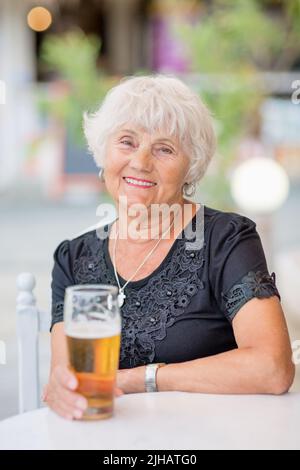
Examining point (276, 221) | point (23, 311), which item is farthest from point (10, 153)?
point (23, 311)

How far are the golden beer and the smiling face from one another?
58 cm

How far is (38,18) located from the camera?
1282cm

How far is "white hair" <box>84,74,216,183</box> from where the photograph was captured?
1683mm

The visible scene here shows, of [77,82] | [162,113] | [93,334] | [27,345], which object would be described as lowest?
[27,345]

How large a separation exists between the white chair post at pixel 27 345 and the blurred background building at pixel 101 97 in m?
0.22

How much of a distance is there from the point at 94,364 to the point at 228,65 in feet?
13.2

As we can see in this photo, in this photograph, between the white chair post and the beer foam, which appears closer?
the beer foam

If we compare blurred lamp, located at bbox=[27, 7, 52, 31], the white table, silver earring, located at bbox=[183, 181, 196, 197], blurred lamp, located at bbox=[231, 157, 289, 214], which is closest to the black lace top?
silver earring, located at bbox=[183, 181, 196, 197]

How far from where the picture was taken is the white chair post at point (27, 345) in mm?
1722

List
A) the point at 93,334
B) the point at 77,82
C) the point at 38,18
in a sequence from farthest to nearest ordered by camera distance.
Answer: the point at 38,18, the point at 77,82, the point at 93,334

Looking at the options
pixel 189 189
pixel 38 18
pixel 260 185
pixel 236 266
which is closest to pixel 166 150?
pixel 189 189

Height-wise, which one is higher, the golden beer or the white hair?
the white hair

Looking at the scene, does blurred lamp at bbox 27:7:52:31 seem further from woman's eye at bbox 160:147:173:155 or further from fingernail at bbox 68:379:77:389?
fingernail at bbox 68:379:77:389

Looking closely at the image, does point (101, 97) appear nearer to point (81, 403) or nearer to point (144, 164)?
point (144, 164)
